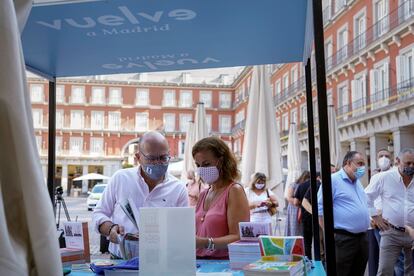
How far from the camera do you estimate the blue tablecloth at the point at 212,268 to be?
7.45 feet

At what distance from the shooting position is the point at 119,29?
9.29 feet

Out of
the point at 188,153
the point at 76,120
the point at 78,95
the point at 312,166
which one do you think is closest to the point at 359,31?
the point at 188,153

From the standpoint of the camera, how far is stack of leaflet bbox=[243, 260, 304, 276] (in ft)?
5.30

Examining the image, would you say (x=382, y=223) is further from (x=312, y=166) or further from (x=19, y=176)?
(x=19, y=176)

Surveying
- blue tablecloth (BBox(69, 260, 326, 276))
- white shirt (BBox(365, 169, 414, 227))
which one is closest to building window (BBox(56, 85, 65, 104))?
white shirt (BBox(365, 169, 414, 227))

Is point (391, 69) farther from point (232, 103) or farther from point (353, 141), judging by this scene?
point (232, 103)

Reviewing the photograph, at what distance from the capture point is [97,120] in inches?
1989

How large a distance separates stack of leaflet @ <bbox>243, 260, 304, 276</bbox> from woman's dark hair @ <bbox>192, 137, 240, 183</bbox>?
45.9 inches

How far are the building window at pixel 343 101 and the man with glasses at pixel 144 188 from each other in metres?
21.9

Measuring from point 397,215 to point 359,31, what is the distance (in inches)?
769

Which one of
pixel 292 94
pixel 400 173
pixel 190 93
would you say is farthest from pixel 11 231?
pixel 190 93

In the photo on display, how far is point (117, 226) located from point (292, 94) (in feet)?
100

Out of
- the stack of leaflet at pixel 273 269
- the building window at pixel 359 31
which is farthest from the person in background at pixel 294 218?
the building window at pixel 359 31

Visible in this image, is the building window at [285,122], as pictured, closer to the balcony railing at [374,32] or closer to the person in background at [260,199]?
the balcony railing at [374,32]
